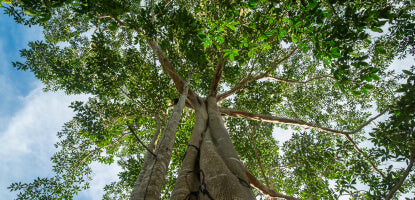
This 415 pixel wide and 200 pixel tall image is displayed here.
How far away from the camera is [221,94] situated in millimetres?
6902

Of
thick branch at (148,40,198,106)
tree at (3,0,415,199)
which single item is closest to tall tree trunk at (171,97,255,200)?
tree at (3,0,415,199)

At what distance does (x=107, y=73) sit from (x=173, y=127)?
4.10 metres

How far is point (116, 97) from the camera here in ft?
21.2

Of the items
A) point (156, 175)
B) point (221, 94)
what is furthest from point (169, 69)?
point (156, 175)

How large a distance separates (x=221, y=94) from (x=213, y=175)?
15.8 feet

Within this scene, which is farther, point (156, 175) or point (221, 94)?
point (221, 94)

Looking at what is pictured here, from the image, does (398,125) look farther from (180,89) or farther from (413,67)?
(180,89)

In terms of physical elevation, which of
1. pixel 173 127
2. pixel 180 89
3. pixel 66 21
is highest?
pixel 66 21

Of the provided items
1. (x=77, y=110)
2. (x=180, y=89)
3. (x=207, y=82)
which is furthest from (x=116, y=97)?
(x=207, y=82)

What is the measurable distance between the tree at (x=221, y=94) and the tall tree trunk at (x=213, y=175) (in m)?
0.02

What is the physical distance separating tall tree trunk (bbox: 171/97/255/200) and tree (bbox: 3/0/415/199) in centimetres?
2

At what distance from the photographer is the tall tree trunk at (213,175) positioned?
192 centimetres

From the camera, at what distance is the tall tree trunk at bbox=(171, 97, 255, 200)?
1916mm

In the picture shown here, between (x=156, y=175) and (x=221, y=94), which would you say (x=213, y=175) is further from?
(x=221, y=94)
